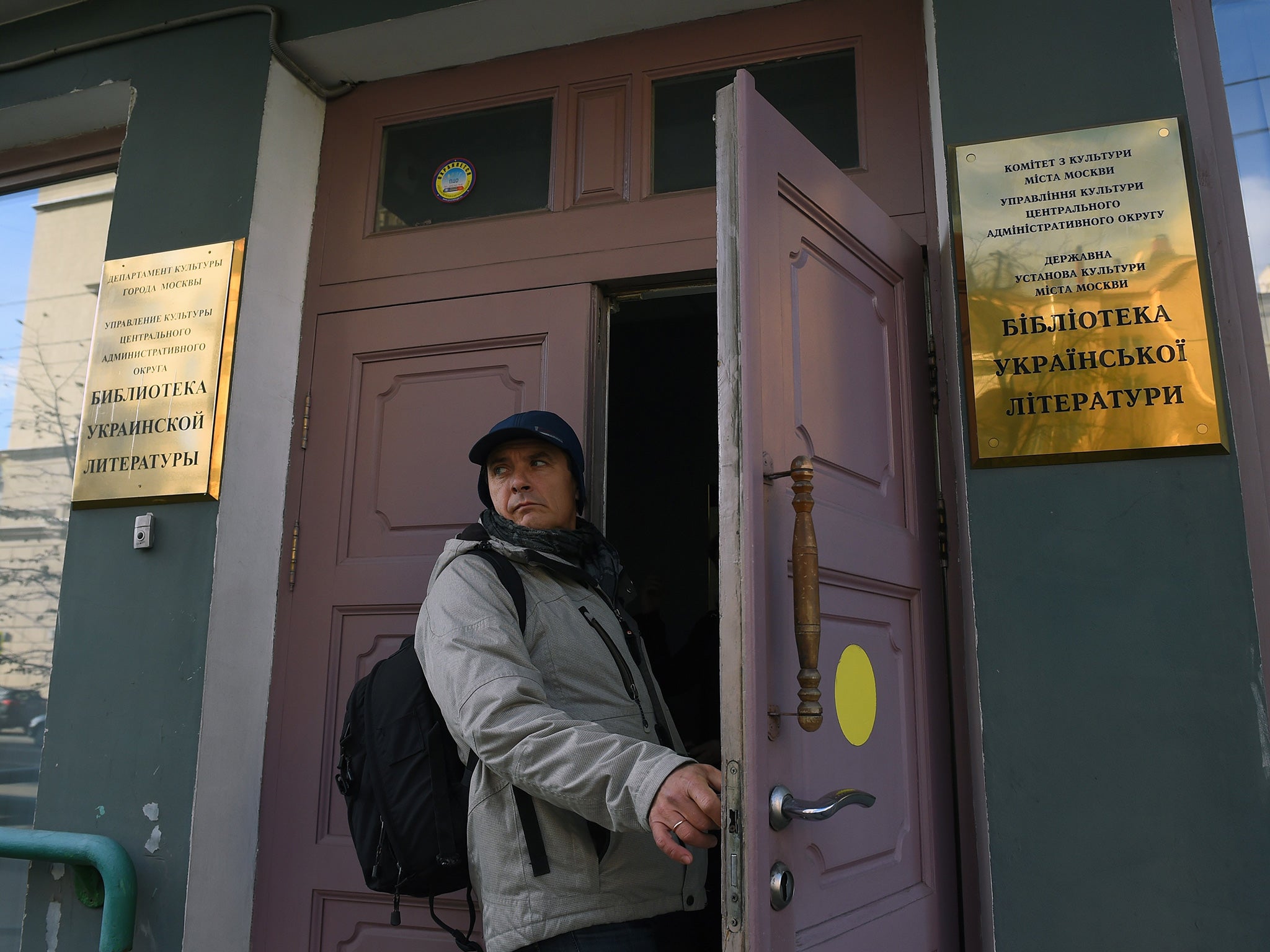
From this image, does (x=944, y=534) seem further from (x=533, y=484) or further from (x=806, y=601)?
(x=533, y=484)

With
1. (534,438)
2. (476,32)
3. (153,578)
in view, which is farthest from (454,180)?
(153,578)

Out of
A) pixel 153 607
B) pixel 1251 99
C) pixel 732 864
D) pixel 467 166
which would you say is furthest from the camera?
pixel 467 166

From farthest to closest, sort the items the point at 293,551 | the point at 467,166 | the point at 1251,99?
the point at 467,166 → the point at 293,551 → the point at 1251,99

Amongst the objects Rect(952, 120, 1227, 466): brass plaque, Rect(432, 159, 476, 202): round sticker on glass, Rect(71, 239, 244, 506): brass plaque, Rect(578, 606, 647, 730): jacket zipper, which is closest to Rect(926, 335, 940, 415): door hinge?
Rect(952, 120, 1227, 466): brass plaque

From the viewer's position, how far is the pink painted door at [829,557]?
1.41 metres

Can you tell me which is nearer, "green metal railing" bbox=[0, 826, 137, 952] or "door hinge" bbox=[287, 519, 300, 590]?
"green metal railing" bbox=[0, 826, 137, 952]

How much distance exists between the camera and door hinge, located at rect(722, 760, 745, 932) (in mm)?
1316

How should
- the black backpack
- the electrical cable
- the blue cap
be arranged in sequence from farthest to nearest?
the electrical cable
the blue cap
the black backpack

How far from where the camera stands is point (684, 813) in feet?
4.35

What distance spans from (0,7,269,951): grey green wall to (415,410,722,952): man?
3.45ft

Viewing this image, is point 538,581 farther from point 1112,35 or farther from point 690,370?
point 690,370

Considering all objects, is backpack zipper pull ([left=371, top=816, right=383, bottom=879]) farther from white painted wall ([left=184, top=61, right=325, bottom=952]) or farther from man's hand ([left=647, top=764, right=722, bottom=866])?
white painted wall ([left=184, top=61, right=325, bottom=952])

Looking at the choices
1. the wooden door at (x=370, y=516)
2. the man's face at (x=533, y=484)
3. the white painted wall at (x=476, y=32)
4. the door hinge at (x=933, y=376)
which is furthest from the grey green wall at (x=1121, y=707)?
the white painted wall at (x=476, y=32)

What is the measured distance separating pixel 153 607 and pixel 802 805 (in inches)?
73.8
